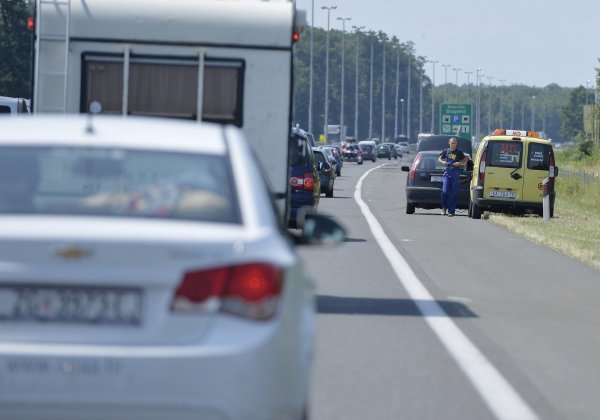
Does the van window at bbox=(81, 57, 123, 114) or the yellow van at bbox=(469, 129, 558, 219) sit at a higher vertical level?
the van window at bbox=(81, 57, 123, 114)

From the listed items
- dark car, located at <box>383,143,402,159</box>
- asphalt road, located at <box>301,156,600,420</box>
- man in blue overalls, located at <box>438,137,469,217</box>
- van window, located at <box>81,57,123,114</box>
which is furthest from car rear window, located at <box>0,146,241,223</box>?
dark car, located at <box>383,143,402,159</box>

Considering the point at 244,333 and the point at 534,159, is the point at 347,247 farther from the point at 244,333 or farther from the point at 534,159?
the point at 244,333

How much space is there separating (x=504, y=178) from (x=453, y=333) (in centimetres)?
2086

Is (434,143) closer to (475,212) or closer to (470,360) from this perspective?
(475,212)

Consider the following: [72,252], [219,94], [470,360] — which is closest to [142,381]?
[72,252]

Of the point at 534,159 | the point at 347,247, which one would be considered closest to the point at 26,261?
the point at 347,247

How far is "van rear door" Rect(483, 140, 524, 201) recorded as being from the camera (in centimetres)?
3212

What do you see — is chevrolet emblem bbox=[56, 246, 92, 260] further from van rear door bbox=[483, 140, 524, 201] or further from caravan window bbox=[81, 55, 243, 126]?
van rear door bbox=[483, 140, 524, 201]

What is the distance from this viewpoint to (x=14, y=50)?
88125mm

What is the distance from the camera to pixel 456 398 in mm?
8742

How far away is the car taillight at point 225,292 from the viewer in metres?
5.52

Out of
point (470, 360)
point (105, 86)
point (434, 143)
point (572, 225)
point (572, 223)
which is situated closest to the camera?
point (470, 360)

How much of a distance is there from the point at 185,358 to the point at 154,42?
314 inches

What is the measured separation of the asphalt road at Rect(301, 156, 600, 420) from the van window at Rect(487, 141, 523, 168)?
10.7 meters
